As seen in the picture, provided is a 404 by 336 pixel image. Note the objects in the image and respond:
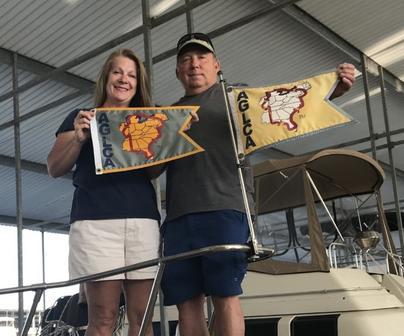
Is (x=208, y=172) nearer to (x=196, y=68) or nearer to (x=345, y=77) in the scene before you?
(x=196, y=68)

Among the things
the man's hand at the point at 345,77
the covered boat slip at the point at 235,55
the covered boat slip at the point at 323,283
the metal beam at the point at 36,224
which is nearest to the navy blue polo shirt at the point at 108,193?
the man's hand at the point at 345,77

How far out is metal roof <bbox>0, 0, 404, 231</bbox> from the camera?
23.4 feet

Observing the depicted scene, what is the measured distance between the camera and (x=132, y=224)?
7.18ft

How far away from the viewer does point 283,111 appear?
2254 mm

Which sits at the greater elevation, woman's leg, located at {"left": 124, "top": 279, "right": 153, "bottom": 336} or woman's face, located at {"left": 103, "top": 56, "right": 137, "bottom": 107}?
woman's face, located at {"left": 103, "top": 56, "right": 137, "bottom": 107}

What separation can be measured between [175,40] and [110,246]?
622cm

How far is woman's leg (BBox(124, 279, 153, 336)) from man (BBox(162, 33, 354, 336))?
3.1 inches

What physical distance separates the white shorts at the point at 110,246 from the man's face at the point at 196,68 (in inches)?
24.4

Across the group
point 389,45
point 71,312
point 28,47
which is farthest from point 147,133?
point 389,45

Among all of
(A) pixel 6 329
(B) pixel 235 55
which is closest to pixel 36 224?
(B) pixel 235 55

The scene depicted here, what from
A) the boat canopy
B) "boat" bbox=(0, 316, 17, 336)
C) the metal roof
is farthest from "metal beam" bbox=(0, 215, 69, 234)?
"boat" bbox=(0, 316, 17, 336)

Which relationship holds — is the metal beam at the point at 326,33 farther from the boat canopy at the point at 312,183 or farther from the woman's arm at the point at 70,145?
the woman's arm at the point at 70,145

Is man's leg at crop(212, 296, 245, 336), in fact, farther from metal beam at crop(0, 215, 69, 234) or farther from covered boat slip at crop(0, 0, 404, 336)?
metal beam at crop(0, 215, 69, 234)

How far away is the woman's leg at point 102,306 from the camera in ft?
6.84
